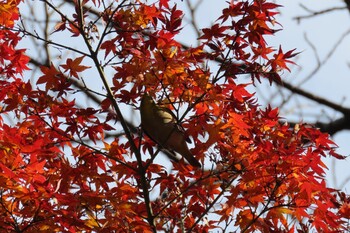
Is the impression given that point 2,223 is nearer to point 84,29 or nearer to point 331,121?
point 84,29

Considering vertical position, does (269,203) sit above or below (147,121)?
below

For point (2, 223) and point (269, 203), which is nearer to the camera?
point (2, 223)

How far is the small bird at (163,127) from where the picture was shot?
3.68m

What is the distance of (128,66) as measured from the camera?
3627mm

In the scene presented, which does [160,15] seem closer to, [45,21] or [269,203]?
[269,203]

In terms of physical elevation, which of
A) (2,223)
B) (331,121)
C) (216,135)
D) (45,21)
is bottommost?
(2,223)

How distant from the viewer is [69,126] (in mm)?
3734

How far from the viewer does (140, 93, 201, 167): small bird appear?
12.1ft

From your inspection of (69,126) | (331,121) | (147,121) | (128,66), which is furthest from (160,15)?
(331,121)

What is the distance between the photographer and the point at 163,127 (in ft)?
12.1

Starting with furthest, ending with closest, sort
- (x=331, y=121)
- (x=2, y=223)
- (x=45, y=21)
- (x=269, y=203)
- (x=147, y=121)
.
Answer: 1. (x=45, y=21)
2. (x=331, y=121)
3. (x=147, y=121)
4. (x=269, y=203)
5. (x=2, y=223)

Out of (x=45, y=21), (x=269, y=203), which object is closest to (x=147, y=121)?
(x=269, y=203)

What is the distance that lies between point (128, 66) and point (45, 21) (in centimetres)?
505

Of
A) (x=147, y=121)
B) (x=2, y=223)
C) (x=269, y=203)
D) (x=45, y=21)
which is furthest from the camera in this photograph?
(x=45, y=21)
